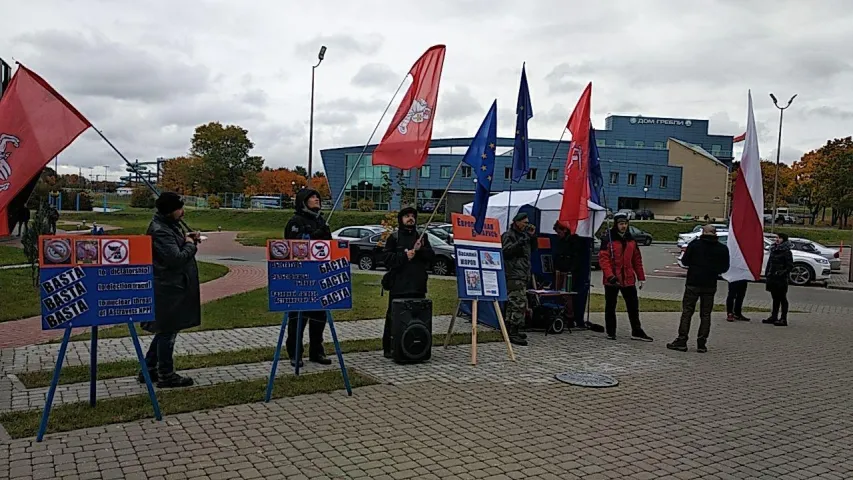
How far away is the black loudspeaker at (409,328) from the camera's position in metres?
8.20

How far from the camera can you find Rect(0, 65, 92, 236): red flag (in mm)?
5812

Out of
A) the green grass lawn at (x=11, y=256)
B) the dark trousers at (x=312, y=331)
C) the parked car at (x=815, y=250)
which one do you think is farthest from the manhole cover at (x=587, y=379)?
the parked car at (x=815, y=250)

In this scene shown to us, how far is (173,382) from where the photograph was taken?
22.4ft

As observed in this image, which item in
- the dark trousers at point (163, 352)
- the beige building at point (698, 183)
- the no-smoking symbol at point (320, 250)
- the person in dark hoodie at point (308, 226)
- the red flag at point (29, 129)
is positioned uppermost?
the beige building at point (698, 183)

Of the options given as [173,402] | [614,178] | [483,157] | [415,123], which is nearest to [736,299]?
[483,157]

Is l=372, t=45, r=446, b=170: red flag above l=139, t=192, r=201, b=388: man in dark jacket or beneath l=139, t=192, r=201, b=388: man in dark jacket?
above

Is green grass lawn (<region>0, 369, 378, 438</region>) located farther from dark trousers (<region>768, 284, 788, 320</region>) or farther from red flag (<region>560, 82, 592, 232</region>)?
dark trousers (<region>768, 284, 788, 320</region>)

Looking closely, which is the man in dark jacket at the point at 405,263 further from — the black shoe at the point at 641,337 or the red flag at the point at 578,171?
the black shoe at the point at 641,337

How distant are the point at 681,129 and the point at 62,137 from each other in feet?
339

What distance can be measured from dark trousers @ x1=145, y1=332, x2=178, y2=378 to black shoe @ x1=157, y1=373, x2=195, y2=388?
4 centimetres

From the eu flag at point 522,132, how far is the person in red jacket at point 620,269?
2101 millimetres

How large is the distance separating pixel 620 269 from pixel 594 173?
68.3 inches

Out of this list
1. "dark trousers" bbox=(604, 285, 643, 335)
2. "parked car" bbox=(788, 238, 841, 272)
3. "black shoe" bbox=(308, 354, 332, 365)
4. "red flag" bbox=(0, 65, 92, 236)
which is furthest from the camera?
"parked car" bbox=(788, 238, 841, 272)

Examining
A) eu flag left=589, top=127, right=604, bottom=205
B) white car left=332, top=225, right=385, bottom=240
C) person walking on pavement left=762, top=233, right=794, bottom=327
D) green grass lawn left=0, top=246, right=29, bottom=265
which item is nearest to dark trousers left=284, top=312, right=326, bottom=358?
eu flag left=589, top=127, right=604, bottom=205
